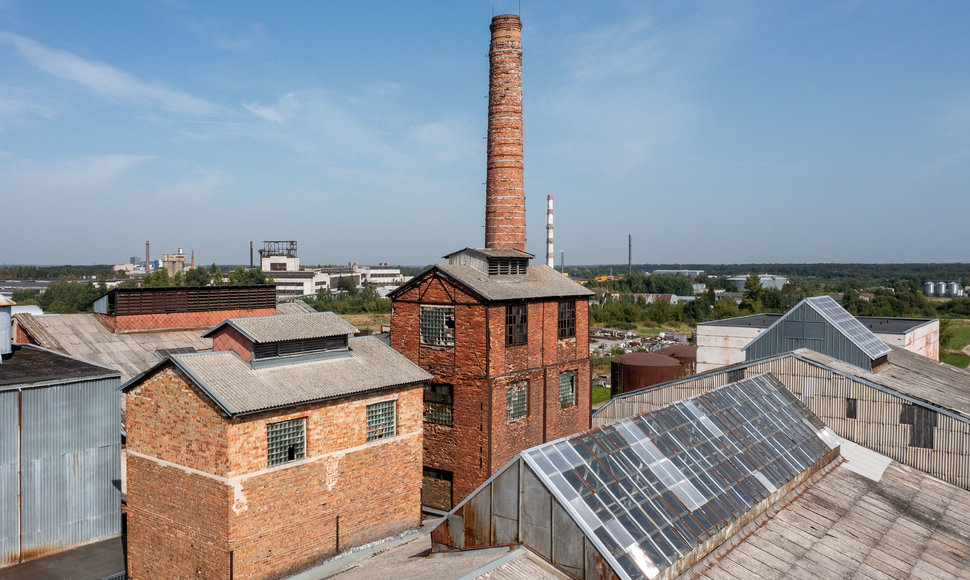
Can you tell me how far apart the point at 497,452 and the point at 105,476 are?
11.7 metres

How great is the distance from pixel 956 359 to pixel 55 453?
7184 centimetres

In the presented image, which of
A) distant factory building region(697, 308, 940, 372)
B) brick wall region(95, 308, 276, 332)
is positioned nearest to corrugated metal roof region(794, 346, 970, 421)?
distant factory building region(697, 308, 940, 372)

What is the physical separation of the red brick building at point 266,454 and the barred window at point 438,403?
3.76 metres

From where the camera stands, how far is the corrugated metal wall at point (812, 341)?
2478 cm

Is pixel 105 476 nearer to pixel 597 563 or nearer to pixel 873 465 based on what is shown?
pixel 597 563

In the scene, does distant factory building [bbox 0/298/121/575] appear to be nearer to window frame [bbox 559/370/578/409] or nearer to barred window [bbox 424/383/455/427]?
barred window [bbox 424/383/455/427]

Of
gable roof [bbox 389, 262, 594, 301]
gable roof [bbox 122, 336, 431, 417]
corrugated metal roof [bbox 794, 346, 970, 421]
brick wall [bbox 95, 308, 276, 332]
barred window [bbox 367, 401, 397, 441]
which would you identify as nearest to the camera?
gable roof [bbox 122, 336, 431, 417]

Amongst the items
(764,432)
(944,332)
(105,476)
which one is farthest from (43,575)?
(944,332)

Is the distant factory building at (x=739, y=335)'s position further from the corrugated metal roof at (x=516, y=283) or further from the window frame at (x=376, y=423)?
the window frame at (x=376, y=423)

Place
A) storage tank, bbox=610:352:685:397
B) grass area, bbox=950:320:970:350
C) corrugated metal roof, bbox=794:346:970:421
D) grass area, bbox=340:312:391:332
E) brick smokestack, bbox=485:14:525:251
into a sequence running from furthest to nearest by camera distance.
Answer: grass area, bbox=340:312:391:332
grass area, bbox=950:320:970:350
storage tank, bbox=610:352:685:397
brick smokestack, bbox=485:14:525:251
corrugated metal roof, bbox=794:346:970:421

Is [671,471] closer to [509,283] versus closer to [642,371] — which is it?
[509,283]

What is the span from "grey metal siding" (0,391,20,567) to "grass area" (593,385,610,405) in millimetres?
31445

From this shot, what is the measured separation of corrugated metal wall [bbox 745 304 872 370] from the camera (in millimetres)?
24781

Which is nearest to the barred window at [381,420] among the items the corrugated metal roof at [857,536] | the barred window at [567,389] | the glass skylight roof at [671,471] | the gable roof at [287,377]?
the gable roof at [287,377]
